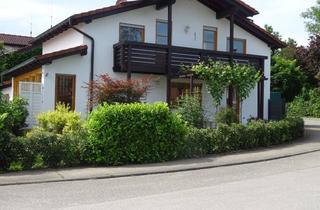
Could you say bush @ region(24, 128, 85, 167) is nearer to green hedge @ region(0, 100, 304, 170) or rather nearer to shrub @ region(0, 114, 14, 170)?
green hedge @ region(0, 100, 304, 170)

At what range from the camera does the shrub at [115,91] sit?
60.5 feet

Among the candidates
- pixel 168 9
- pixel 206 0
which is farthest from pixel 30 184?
pixel 206 0

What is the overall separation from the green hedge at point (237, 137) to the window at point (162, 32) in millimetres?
6343

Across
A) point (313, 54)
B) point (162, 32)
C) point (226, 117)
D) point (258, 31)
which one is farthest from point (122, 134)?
point (313, 54)

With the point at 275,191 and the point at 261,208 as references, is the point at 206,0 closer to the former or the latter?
the point at 275,191

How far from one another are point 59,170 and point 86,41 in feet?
27.4

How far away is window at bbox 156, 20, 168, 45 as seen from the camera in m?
22.9

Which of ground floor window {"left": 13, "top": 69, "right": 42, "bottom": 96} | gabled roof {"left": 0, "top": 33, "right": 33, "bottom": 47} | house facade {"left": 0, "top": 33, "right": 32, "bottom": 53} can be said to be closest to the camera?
ground floor window {"left": 13, "top": 69, "right": 42, "bottom": 96}

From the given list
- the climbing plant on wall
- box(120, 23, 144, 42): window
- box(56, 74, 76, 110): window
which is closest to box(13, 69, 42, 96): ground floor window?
box(56, 74, 76, 110): window

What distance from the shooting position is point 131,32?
72.8ft

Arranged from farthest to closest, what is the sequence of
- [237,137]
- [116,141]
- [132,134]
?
1. [237,137]
2. [132,134]
3. [116,141]

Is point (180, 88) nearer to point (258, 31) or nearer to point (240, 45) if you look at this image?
point (240, 45)

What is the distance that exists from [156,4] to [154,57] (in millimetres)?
2748

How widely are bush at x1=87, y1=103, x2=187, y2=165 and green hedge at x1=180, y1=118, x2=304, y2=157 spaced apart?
2.46 feet
